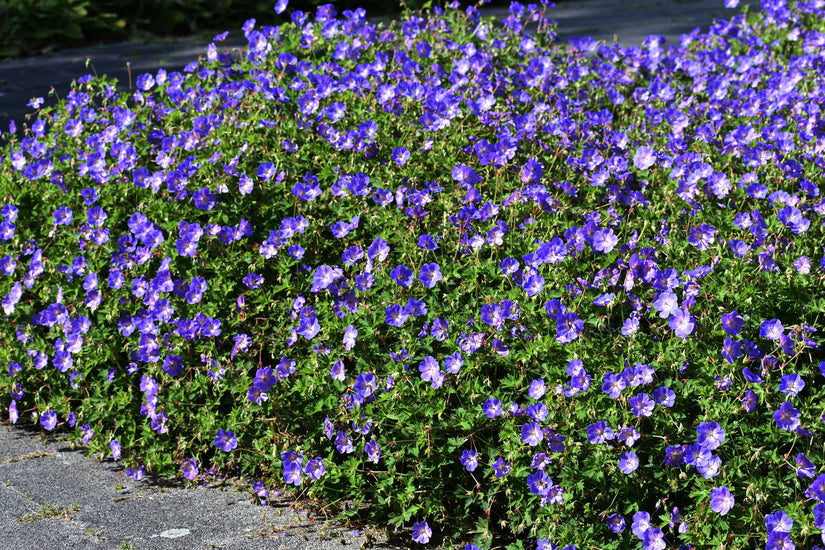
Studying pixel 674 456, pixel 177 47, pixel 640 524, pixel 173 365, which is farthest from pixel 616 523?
pixel 177 47

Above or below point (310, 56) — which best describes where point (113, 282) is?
below

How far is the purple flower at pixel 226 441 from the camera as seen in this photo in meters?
2.98

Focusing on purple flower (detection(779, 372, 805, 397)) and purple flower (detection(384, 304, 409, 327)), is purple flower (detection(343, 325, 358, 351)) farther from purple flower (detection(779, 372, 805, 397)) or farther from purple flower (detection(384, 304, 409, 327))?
purple flower (detection(779, 372, 805, 397))

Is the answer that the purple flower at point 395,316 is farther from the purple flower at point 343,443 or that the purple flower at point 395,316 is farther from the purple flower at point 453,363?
the purple flower at point 343,443

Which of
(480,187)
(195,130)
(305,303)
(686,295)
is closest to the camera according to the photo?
(686,295)

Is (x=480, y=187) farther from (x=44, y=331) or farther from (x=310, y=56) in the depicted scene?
(x=44, y=331)

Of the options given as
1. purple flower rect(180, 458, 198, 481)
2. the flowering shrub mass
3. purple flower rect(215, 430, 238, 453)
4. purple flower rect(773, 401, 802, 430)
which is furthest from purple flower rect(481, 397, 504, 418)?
purple flower rect(180, 458, 198, 481)

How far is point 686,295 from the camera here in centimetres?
271

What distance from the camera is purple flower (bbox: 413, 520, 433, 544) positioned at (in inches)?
105

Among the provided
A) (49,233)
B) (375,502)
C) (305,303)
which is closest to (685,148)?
(305,303)

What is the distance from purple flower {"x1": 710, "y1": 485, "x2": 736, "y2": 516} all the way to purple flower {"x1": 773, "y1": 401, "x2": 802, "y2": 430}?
0.26 meters

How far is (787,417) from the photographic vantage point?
2453 millimetres

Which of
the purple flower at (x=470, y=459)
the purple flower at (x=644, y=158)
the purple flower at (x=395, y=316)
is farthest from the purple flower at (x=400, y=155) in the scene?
the purple flower at (x=470, y=459)

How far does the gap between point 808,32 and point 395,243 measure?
126 inches
